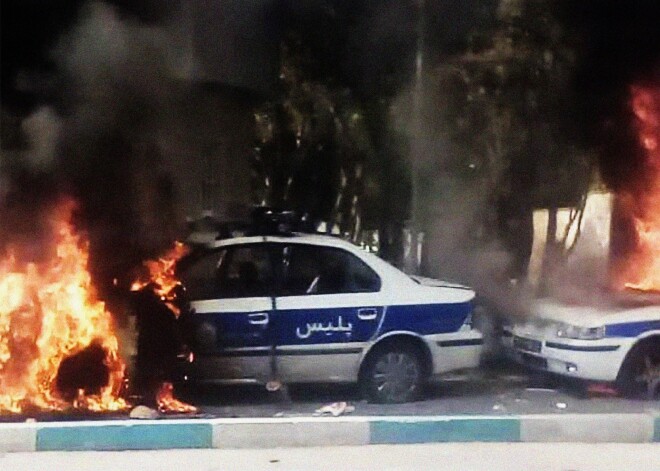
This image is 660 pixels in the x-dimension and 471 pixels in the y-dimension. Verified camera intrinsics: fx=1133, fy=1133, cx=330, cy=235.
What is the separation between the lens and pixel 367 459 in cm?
753

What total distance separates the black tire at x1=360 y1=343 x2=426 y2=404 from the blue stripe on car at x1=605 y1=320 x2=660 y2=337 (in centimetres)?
Result: 152

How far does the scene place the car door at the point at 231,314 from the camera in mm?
8852

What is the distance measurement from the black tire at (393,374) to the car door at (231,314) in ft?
2.71

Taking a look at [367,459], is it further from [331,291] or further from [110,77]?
[110,77]

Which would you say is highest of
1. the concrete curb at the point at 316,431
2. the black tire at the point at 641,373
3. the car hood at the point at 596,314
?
the car hood at the point at 596,314

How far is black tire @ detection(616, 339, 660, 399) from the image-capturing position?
9.07m

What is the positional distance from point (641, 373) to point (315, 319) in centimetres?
267

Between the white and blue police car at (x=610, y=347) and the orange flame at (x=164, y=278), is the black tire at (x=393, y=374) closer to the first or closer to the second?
the white and blue police car at (x=610, y=347)

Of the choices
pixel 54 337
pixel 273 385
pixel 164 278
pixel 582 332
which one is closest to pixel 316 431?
pixel 273 385

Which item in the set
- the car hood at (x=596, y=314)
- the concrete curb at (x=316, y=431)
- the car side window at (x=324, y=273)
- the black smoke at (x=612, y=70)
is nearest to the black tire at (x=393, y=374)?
the car side window at (x=324, y=273)

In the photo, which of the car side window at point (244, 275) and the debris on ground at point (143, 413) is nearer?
the debris on ground at point (143, 413)

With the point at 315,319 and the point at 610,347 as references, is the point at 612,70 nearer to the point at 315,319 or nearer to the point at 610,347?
the point at 610,347

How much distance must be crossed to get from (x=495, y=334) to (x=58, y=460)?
411cm

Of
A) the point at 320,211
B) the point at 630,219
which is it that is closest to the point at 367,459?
the point at 320,211
